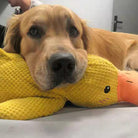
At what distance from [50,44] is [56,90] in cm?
25

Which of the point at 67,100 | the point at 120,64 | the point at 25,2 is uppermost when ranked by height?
the point at 25,2

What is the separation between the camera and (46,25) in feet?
3.98

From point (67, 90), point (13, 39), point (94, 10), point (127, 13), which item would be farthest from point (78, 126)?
point (127, 13)

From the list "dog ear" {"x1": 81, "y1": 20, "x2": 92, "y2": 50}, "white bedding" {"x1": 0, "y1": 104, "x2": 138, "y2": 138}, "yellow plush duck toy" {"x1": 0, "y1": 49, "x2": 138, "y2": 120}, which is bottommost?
"white bedding" {"x1": 0, "y1": 104, "x2": 138, "y2": 138}

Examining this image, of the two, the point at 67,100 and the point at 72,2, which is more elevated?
the point at 72,2

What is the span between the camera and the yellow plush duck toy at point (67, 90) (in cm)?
92

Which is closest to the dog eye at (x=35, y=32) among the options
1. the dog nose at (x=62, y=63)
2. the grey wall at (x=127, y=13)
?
the dog nose at (x=62, y=63)

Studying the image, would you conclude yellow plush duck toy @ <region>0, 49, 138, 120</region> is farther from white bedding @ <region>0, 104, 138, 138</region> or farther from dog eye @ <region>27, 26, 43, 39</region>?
→ dog eye @ <region>27, 26, 43, 39</region>

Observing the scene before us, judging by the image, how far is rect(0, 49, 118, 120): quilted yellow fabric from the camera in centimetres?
93

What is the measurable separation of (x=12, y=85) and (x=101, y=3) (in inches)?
162

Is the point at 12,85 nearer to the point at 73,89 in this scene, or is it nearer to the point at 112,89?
the point at 73,89

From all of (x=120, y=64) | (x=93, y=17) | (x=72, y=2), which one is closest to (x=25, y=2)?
(x=120, y=64)

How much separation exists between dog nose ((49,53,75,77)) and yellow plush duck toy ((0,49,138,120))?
0.10 meters

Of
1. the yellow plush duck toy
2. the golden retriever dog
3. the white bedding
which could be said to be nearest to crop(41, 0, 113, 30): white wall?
the golden retriever dog
